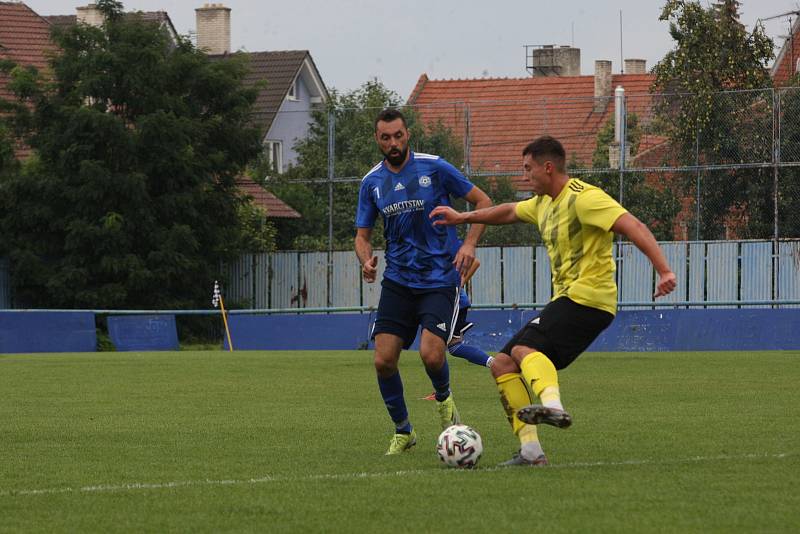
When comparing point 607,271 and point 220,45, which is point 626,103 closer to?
point 607,271

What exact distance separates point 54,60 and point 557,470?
28563 mm

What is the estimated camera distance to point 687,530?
600 cm

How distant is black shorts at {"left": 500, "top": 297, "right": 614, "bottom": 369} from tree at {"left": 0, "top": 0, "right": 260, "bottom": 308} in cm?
2503

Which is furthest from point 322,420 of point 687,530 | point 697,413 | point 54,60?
point 54,60

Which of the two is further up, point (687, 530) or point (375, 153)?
point (375, 153)

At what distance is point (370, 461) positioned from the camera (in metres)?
8.77

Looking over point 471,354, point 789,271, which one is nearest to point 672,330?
point 789,271

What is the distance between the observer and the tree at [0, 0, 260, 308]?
107 ft

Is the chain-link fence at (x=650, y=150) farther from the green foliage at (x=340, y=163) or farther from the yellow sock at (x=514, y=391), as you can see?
the yellow sock at (x=514, y=391)

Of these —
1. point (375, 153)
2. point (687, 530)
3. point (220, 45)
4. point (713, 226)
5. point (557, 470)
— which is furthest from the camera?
point (220, 45)

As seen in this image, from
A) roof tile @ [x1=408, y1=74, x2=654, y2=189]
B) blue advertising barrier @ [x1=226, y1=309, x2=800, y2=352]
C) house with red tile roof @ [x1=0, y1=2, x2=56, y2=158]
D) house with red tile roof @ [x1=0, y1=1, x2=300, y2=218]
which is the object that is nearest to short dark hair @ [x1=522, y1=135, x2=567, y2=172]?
blue advertising barrier @ [x1=226, y1=309, x2=800, y2=352]

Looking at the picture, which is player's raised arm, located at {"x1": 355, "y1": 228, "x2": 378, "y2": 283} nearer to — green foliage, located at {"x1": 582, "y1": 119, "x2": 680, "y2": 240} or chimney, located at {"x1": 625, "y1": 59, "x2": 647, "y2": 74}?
green foliage, located at {"x1": 582, "y1": 119, "x2": 680, "y2": 240}

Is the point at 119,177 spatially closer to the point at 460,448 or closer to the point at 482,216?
the point at 482,216

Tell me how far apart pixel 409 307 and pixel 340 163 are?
928 inches
